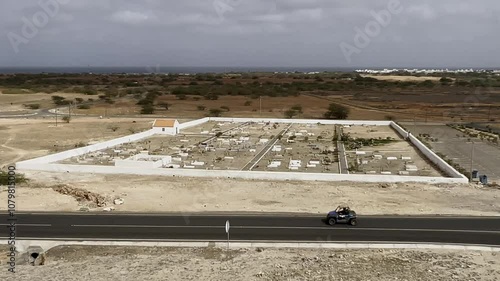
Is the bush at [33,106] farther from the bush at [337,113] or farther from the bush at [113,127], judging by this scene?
the bush at [337,113]

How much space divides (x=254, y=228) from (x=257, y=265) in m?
5.14

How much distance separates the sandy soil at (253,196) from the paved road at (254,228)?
196 centimetres

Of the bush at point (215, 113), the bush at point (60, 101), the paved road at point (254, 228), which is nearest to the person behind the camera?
the paved road at point (254, 228)

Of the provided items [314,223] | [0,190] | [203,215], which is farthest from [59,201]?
[314,223]

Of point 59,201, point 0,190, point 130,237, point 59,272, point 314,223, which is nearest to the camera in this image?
point 59,272

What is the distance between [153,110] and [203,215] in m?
68.9

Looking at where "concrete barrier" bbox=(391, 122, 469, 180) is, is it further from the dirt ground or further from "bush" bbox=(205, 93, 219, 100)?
"bush" bbox=(205, 93, 219, 100)

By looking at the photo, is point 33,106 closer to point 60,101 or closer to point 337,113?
point 60,101

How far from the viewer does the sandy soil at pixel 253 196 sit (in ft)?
96.3

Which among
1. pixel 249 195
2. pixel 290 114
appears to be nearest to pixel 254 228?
pixel 249 195

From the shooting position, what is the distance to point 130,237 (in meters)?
23.4

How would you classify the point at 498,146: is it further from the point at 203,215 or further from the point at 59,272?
the point at 59,272

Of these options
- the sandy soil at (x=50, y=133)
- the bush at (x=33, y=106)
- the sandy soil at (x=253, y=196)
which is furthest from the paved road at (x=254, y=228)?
the bush at (x=33, y=106)

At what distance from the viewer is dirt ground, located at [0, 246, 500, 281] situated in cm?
1877
